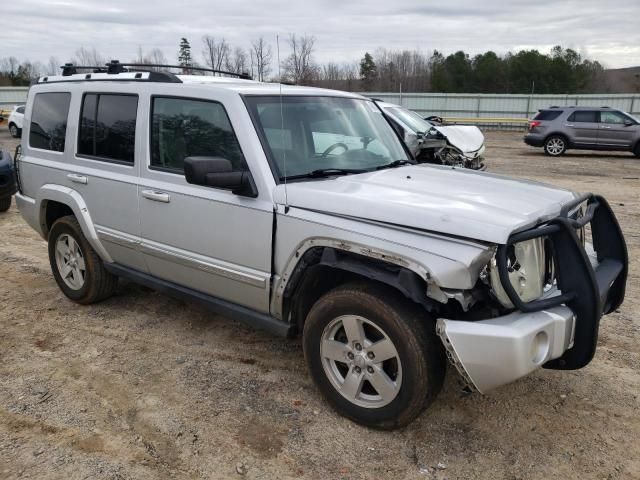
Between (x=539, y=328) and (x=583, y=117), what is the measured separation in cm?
1767

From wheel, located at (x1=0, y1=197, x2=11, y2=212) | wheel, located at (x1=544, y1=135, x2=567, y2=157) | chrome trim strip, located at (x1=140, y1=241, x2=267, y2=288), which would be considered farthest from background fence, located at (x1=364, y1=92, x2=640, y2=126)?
chrome trim strip, located at (x1=140, y1=241, x2=267, y2=288)

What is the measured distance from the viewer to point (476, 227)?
2654 millimetres

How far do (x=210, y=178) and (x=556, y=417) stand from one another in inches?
98.2

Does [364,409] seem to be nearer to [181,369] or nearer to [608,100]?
[181,369]

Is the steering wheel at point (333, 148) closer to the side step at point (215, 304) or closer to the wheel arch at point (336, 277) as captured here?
the wheel arch at point (336, 277)

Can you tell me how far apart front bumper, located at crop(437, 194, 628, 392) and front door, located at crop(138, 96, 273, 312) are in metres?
1.30

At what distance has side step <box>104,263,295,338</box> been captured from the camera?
348 centimetres

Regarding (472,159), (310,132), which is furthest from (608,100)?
(310,132)

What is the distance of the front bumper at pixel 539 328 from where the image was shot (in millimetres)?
2613

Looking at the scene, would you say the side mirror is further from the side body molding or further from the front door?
the side body molding

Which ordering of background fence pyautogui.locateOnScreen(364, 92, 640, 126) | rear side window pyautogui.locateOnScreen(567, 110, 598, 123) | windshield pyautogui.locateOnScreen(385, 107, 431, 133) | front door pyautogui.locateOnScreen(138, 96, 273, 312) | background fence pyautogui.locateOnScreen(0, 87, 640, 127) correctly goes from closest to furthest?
1. front door pyautogui.locateOnScreen(138, 96, 273, 312)
2. windshield pyautogui.locateOnScreen(385, 107, 431, 133)
3. rear side window pyautogui.locateOnScreen(567, 110, 598, 123)
4. background fence pyautogui.locateOnScreen(0, 87, 640, 127)
5. background fence pyautogui.locateOnScreen(364, 92, 640, 126)

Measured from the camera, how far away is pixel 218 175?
3156 mm

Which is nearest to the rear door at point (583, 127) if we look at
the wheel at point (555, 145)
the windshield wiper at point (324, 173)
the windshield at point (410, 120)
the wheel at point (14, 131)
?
the wheel at point (555, 145)

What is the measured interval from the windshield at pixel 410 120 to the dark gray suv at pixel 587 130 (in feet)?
27.2
